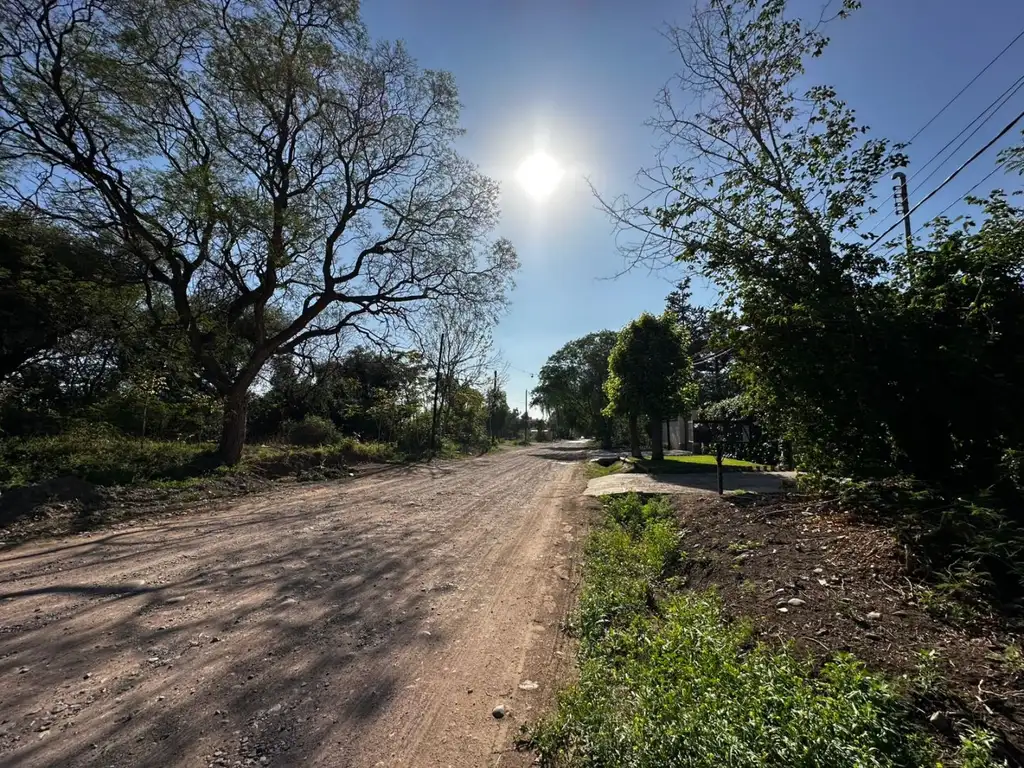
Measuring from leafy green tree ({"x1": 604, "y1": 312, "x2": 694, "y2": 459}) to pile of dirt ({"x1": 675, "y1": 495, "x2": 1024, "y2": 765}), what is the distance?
13436 mm

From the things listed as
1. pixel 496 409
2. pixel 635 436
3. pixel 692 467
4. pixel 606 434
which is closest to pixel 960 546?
pixel 692 467

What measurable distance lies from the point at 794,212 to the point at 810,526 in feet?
13.0

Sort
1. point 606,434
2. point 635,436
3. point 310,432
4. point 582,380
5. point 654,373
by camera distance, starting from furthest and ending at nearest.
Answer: point 582,380 < point 606,434 < point 310,432 < point 635,436 < point 654,373

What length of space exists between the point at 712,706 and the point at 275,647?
2.86 metres

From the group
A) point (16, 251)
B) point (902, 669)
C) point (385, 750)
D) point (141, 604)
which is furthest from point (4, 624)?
point (16, 251)

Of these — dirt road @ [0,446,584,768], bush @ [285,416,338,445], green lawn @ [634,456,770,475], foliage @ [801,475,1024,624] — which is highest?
bush @ [285,416,338,445]

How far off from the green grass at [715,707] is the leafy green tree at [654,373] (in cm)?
1611

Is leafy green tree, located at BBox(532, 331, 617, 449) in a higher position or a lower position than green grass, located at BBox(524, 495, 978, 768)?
higher

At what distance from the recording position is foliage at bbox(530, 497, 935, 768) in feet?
6.73

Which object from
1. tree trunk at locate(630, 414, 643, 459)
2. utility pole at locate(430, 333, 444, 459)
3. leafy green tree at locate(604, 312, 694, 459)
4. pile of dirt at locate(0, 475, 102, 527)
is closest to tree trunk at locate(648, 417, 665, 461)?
leafy green tree at locate(604, 312, 694, 459)

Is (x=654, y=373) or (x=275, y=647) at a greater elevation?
(x=654, y=373)

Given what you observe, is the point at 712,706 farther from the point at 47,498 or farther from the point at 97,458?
the point at 97,458

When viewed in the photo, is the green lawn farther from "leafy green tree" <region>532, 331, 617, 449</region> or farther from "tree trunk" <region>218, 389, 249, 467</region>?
"leafy green tree" <region>532, 331, 617, 449</region>

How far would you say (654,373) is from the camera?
64.0ft
